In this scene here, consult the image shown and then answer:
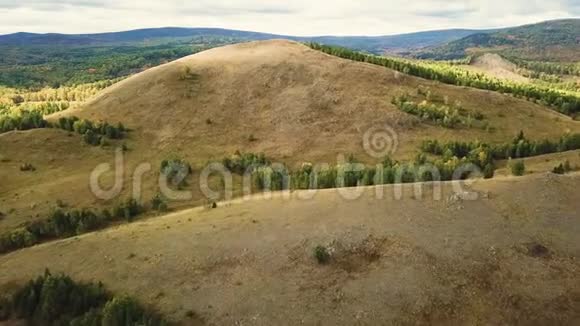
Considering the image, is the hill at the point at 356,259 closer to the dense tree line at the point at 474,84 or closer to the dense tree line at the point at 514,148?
the dense tree line at the point at 514,148

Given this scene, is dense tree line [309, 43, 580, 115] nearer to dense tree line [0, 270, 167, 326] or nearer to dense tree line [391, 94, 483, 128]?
dense tree line [391, 94, 483, 128]

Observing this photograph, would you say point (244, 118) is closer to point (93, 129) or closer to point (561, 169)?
point (93, 129)

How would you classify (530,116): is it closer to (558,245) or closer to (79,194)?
(558,245)

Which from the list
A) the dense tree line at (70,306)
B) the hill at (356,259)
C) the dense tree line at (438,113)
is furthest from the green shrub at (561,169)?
the dense tree line at (70,306)

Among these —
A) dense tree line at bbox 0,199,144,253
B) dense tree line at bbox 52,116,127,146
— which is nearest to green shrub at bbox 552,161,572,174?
dense tree line at bbox 0,199,144,253

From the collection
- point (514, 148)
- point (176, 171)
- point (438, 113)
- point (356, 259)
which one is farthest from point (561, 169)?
point (176, 171)

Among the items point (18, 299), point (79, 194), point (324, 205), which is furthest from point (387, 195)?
point (79, 194)

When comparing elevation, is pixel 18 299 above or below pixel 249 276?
below
